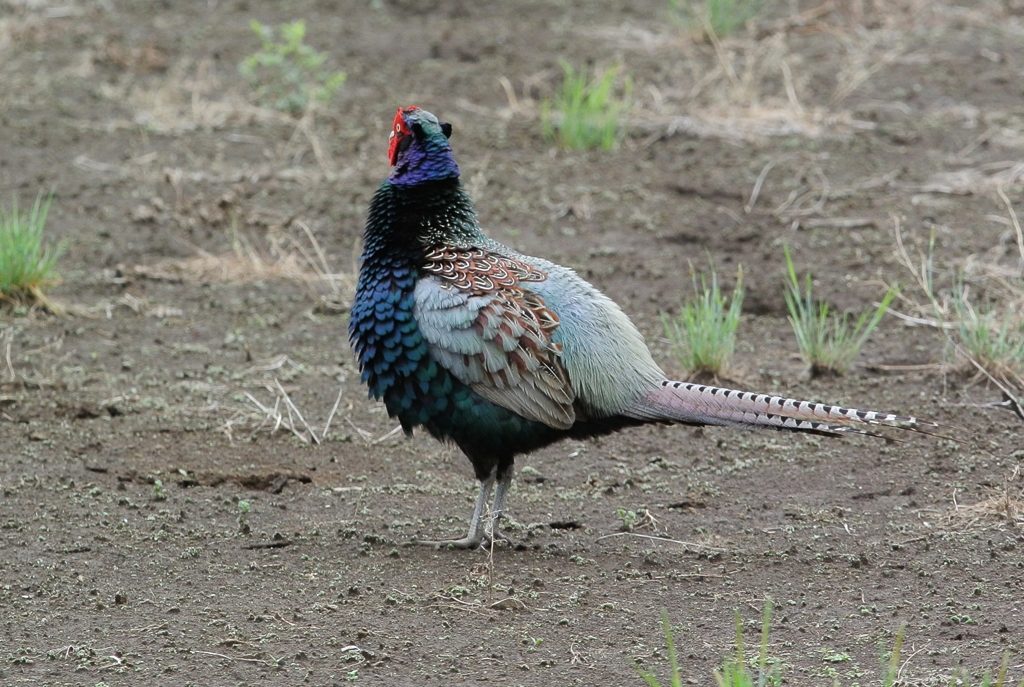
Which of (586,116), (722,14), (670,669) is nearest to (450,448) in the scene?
(670,669)

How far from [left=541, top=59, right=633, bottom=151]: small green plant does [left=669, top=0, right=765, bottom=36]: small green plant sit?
1.66 metres

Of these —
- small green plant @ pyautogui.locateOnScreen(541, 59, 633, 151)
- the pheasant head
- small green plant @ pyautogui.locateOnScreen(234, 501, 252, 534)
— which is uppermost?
the pheasant head

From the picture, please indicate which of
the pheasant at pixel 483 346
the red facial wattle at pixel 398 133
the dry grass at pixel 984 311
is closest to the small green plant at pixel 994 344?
the dry grass at pixel 984 311

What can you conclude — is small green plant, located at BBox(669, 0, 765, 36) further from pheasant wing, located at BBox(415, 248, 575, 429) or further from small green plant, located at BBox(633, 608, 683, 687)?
small green plant, located at BBox(633, 608, 683, 687)

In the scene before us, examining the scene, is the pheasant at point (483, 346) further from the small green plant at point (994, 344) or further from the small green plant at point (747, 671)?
the small green plant at point (994, 344)

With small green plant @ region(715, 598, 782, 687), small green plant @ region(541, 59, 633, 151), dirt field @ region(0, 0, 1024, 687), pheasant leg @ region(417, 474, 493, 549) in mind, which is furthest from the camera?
small green plant @ region(541, 59, 633, 151)

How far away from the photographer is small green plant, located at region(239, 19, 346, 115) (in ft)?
26.7

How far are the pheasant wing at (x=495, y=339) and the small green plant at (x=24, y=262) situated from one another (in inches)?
102

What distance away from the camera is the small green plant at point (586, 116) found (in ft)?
25.5

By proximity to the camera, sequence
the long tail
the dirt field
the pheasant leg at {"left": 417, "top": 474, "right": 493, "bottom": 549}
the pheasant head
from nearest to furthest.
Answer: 1. the dirt field
2. the long tail
3. the pheasant leg at {"left": 417, "top": 474, "right": 493, "bottom": 549}
4. the pheasant head

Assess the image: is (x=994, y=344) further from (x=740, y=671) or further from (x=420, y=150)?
(x=740, y=671)

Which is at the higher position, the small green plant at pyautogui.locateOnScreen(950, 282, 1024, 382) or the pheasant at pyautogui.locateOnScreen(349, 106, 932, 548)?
the pheasant at pyautogui.locateOnScreen(349, 106, 932, 548)

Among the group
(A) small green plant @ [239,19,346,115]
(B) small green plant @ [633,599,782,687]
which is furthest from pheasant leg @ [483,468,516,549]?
(A) small green plant @ [239,19,346,115]

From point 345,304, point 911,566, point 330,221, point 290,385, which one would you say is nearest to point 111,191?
point 330,221
